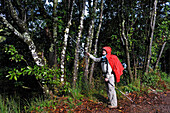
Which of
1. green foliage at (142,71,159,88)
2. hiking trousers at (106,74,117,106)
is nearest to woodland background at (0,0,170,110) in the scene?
green foliage at (142,71,159,88)

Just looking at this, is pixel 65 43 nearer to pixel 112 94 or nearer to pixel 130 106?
pixel 112 94

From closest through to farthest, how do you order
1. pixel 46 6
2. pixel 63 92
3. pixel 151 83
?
pixel 63 92, pixel 46 6, pixel 151 83

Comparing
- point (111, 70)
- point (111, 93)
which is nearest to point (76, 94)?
point (111, 93)

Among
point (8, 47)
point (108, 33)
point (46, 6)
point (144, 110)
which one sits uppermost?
point (46, 6)

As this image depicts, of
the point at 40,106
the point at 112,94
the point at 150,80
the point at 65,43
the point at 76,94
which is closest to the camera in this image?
the point at 40,106

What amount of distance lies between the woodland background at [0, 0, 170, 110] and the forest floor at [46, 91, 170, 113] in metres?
0.49

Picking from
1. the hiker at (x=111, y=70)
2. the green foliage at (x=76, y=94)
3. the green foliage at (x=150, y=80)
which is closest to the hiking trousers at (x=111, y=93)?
the hiker at (x=111, y=70)

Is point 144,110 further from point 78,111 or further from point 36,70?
point 36,70

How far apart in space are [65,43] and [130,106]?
3.15 m

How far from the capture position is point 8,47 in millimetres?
3869

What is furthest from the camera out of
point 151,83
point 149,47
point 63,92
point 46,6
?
point 149,47

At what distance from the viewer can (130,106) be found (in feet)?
14.2

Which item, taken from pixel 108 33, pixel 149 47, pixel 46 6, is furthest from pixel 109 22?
pixel 46 6

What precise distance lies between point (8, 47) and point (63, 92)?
7.63 ft
